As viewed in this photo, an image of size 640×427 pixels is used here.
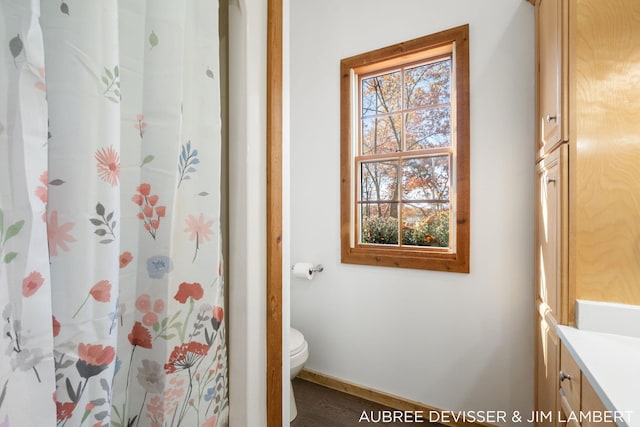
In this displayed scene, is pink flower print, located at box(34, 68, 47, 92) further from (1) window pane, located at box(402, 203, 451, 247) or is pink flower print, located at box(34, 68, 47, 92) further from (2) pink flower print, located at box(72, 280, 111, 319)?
(1) window pane, located at box(402, 203, 451, 247)

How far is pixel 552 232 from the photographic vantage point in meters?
1.22

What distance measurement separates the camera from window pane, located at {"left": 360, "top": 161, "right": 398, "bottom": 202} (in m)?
2.03

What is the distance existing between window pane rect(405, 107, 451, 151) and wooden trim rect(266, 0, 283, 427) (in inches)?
49.2

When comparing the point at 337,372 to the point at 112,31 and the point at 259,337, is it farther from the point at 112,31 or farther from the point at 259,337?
the point at 112,31

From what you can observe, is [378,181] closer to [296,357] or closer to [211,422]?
[296,357]

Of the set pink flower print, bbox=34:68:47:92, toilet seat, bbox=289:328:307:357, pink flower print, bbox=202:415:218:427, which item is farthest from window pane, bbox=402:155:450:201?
pink flower print, bbox=34:68:47:92

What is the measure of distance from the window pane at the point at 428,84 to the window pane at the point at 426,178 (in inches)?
14.8

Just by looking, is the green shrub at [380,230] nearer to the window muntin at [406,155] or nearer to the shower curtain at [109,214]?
the window muntin at [406,155]

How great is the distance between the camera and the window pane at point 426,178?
6.14 feet

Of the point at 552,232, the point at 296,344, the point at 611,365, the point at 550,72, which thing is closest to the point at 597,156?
the point at 552,232

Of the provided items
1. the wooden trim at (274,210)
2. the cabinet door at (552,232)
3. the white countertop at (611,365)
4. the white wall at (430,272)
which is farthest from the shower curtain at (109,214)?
the white wall at (430,272)

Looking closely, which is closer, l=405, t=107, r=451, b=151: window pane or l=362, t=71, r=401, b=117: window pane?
l=405, t=107, r=451, b=151: window pane

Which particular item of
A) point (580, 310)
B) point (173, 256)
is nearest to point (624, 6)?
point (580, 310)

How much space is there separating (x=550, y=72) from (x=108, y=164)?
163cm
